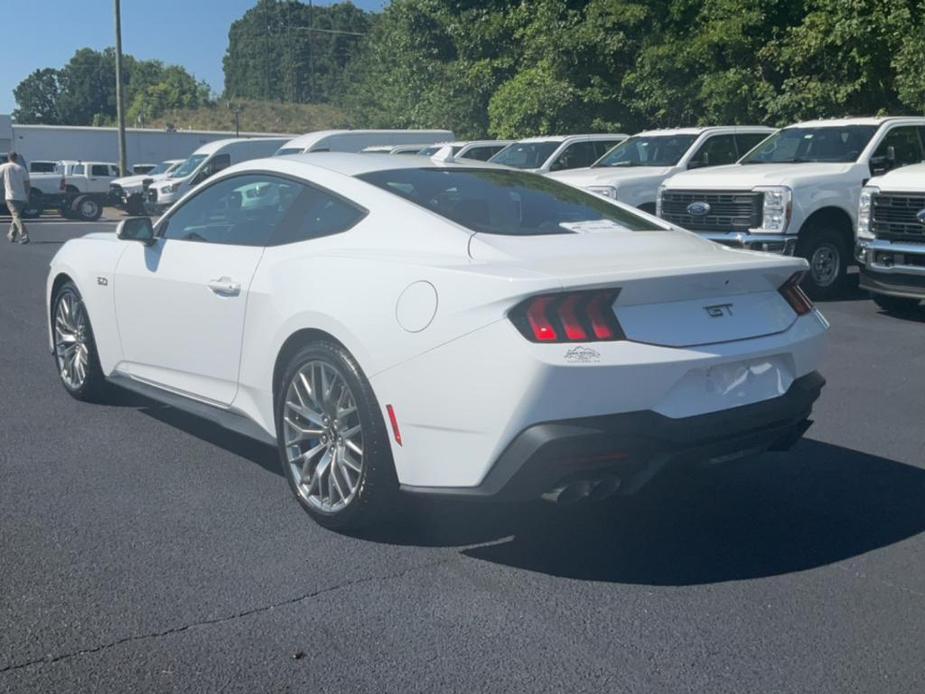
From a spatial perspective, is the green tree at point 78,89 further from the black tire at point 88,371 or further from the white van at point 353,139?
the black tire at point 88,371

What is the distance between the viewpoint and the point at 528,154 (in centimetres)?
1964

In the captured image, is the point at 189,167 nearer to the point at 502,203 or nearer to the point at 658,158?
the point at 658,158

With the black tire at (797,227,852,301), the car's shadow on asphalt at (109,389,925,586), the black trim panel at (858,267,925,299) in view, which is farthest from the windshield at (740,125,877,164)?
the car's shadow on asphalt at (109,389,925,586)

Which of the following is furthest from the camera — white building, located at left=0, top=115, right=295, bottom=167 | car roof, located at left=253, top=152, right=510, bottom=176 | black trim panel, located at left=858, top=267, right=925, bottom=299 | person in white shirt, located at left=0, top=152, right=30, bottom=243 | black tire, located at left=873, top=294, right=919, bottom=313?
white building, located at left=0, top=115, right=295, bottom=167

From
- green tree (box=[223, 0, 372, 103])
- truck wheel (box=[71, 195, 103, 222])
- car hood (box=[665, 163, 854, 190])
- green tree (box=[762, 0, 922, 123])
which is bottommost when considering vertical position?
truck wheel (box=[71, 195, 103, 222])

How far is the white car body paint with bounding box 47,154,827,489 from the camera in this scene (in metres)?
3.94

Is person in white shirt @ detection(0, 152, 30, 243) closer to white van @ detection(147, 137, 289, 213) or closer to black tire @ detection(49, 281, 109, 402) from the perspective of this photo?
white van @ detection(147, 137, 289, 213)

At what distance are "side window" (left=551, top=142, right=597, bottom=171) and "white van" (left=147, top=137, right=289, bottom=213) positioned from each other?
10391mm

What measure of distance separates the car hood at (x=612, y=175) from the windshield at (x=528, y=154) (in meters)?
3.33

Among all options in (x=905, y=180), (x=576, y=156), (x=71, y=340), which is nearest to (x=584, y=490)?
(x=71, y=340)

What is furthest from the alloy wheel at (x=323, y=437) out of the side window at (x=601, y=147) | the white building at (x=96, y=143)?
the white building at (x=96, y=143)

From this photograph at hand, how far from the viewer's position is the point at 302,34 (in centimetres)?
11994

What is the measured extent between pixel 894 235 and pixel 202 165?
20421 millimetres

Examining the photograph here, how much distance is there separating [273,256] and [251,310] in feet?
0.86
